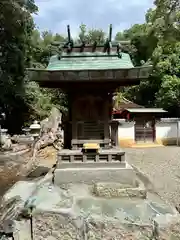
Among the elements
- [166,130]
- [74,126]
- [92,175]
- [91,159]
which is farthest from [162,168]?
[166,130]

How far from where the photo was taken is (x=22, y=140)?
1894 centimetres

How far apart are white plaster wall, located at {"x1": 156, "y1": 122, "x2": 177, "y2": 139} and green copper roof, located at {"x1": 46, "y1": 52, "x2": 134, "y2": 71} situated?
13579mm

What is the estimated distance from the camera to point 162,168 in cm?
1244

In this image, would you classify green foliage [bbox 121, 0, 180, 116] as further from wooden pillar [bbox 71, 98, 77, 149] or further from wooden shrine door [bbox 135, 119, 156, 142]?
wooden pillar [bbox 71, 98, 77, 149]

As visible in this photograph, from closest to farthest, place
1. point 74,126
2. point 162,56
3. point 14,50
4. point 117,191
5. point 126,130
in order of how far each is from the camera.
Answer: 1. point 117,191
2. point 74,126
3. point 14,50
4. point 126,130
5. point 162,56

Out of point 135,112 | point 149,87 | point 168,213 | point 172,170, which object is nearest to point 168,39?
point 172,170

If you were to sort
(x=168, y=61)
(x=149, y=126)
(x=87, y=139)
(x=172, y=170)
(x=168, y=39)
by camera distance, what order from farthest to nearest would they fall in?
(x=168, y=61) < (x=149, y=126) < (x=172, y=170) < (x=168, y=39) < (x=87, y=139)

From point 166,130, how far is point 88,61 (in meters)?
14.3

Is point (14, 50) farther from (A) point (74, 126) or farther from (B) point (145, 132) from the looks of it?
(A) point (74, 126)

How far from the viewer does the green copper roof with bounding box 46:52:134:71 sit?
7.66 metres

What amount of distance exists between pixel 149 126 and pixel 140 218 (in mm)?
15865

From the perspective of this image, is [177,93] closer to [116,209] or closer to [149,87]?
[149,87]

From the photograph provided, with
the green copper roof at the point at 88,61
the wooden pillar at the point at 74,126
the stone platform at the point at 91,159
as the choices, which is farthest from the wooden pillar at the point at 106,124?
the green copper roof at the point at 88,61

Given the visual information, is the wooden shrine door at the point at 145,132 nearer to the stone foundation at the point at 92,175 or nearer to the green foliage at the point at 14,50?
the green foliage at the point at 14,50
